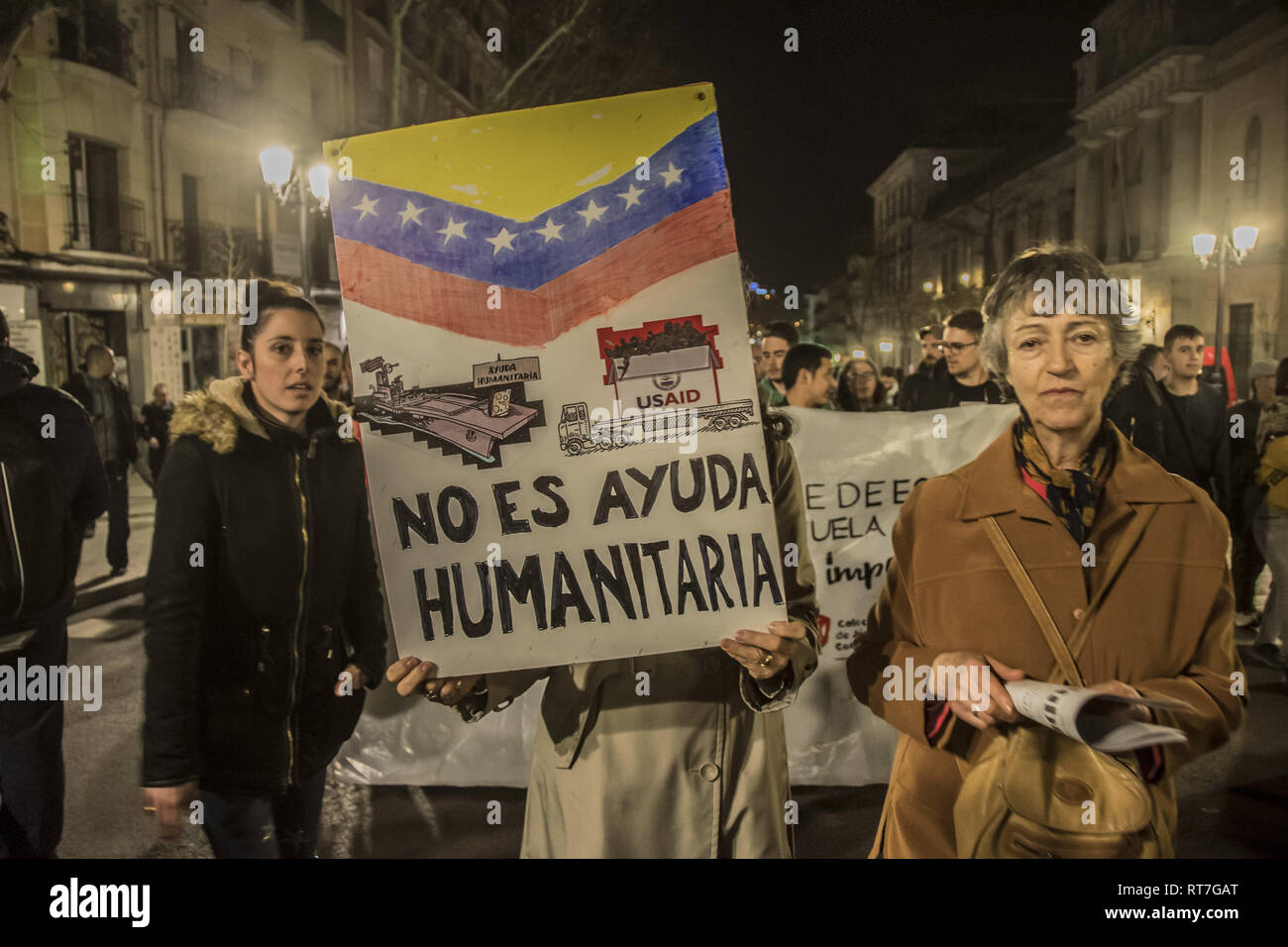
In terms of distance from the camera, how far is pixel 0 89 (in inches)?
267

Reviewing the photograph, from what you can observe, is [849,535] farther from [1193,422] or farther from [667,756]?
[1193,422]

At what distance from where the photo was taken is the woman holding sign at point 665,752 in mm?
2209

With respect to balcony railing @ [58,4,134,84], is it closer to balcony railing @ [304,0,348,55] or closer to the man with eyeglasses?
balcony railing @ [304,0,348,55]

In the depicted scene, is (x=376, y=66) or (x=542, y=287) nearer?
(x=542, y=287)

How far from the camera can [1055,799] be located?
1.81 meters

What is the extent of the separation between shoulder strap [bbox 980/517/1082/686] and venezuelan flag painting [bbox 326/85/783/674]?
47 cm

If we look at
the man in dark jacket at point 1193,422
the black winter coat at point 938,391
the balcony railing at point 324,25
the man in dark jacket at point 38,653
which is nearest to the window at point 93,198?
the balcony railing at point 324,25

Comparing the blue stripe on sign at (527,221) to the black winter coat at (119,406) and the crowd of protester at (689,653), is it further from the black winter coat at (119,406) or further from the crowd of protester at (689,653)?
the black winter coat at (119,406)

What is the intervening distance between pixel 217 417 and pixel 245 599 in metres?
0.48

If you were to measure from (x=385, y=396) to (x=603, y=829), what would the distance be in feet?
3.60

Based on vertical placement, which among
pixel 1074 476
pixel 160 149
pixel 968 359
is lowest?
pixel 1074 476

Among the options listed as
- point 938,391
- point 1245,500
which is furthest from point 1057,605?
point 1245,500
